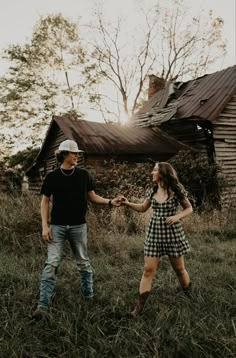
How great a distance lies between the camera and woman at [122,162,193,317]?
371cm

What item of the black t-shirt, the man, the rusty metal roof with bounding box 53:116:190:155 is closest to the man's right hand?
the man

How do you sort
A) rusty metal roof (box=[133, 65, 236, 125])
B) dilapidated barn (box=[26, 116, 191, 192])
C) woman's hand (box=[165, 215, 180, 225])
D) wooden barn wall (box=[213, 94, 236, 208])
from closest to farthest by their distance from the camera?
woman's hand (box=[165, 215, 180, 225]), dilapidated barn (box=[26, 116, 191, 192]), wooden barn wall (box=[213, 94, 236, 208]), rusty metal roof (box=[133, 65, 236, 125])

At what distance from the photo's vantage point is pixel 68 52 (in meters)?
28.0

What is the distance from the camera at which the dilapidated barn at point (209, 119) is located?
14.4 metres

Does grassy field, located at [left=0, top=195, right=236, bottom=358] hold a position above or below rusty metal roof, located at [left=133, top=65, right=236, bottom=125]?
below

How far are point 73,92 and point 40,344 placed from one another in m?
25.9

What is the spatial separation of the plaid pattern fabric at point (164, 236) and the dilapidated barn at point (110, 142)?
8.94m

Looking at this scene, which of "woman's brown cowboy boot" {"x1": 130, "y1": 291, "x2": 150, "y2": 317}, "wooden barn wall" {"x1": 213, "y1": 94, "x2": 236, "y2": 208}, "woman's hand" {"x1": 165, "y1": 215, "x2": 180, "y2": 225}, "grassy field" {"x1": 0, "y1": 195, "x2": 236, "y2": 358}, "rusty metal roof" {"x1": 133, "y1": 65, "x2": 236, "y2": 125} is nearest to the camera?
"grassy field" {"x1": 0, "y1": 195, "x2": 236, "y2": 358}

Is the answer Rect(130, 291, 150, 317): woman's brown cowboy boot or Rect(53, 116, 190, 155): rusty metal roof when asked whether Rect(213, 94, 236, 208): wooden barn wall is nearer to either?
Rect(53, 116, 190, 155): rusty metal roof

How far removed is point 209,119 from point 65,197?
11.2 meters

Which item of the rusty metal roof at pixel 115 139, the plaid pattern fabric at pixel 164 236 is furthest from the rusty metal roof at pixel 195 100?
the plaid pattern fabric at pixel 164 236

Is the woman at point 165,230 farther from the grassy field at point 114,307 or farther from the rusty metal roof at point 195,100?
the rusty metal roof at point 195,100

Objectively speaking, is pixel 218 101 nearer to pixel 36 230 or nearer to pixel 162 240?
pixel 36 230

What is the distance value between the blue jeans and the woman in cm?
63
